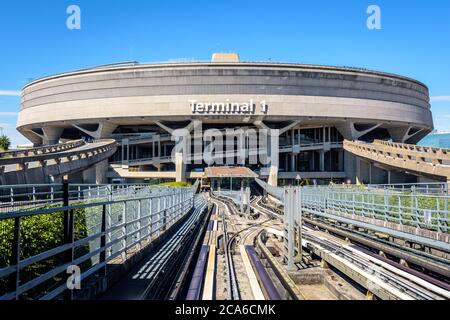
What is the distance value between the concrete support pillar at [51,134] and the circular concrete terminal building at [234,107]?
0.69 ft

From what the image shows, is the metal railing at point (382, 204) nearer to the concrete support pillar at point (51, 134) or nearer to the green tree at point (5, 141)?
the concrete support pillar at point (51, 134)

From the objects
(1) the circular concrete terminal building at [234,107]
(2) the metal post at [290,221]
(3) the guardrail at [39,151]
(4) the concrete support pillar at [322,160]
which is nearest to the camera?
(2) the metal post at [290,221]

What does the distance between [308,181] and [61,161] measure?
160 feet

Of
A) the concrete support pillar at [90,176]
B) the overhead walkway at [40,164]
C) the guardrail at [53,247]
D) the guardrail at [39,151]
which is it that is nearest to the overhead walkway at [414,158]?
the overhead walkway at [40,164]

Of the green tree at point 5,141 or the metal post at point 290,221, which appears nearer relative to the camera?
the metal post at point 290,221

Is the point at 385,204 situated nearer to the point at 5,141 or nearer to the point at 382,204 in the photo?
the point at 382,204

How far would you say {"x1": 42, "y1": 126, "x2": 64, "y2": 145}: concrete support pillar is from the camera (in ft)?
256

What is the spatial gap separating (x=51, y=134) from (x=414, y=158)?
6618cm

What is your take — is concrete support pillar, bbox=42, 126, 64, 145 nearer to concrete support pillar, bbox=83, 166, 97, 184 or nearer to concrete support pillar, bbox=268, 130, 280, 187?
concrete support pillar, bbox=83, 166, 97, 184

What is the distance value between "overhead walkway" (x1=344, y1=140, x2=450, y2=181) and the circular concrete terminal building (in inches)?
463

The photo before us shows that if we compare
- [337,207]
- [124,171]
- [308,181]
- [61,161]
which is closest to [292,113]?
[308,181]

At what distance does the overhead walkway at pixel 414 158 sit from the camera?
135 feet

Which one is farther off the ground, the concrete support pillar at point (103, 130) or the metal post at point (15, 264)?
the concrete support pillar at point (103, 130)
